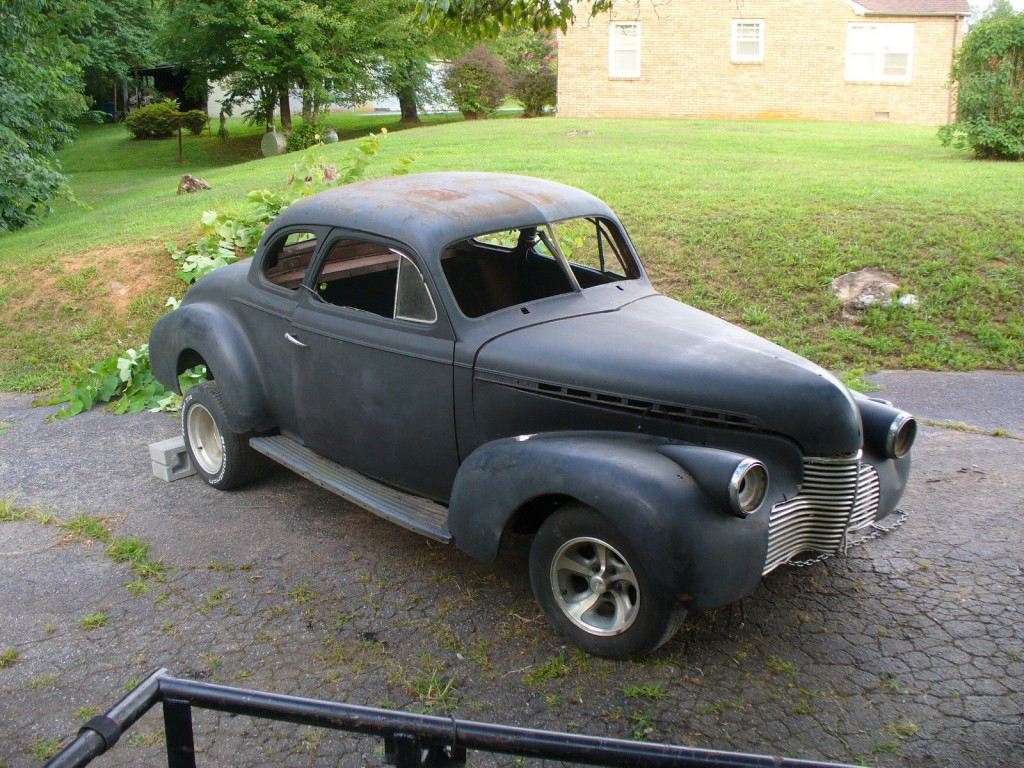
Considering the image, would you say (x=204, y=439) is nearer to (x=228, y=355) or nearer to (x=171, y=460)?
(x=171, y=460)

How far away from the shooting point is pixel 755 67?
27.7m

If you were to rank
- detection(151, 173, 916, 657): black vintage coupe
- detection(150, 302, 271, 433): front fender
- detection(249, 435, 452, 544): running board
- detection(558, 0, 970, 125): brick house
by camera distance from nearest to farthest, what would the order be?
1. detection(151, 173, 916, 657): black vintage coupe
2. detection(249, 435, 452, 544): running board
3. detection(150, 302, 271, 433): front fender
4. detection(558, 0, 970, 125): brick house

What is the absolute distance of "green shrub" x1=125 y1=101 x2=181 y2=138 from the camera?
31.2 metres

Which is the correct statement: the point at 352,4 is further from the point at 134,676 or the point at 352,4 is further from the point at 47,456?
the point at 134,676

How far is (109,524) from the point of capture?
548 centimetres

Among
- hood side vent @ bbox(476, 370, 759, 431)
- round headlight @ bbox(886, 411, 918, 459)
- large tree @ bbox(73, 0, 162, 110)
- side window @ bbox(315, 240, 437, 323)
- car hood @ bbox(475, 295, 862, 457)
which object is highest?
large tree @ bbox(73, 0, 162, 110)

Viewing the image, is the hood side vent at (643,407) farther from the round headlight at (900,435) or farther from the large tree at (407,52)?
the large tree at (407,52)

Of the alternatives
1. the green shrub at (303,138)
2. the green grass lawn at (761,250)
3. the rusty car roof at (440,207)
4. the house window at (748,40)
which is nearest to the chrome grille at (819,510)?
the rusty car roof at (440,207)

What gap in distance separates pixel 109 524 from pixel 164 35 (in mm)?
24104

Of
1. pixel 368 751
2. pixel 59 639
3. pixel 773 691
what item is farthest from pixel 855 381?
pixel 59 639

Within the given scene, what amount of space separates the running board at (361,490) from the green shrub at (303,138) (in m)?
20.5

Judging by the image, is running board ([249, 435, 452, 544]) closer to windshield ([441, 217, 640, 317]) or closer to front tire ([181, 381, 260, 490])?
front tire ([181, 381, 260, 490])

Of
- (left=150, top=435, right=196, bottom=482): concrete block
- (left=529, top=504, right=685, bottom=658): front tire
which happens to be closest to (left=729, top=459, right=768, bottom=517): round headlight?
(left=529, top=504, right=685, bottom=658): front tire

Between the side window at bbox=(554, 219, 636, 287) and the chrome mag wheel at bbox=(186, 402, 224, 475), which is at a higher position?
the side window at bbox=(554, 219, 636, 287)
